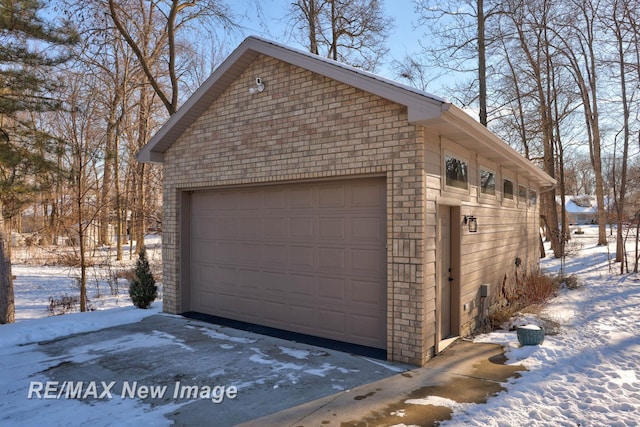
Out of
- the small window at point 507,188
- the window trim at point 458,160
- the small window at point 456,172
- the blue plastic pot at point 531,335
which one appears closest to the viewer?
the blue plastic pot at point 531,335

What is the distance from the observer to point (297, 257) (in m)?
6.73

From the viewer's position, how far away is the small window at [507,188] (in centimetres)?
921

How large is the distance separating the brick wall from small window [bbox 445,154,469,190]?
1051mm

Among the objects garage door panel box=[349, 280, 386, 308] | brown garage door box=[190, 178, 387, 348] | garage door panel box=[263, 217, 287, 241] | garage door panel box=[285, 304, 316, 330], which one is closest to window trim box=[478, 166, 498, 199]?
brown garage door box=[190, 178, 387, 348]

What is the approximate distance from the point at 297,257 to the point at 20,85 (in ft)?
22.7

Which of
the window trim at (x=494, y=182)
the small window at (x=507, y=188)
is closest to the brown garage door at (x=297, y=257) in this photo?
the window trim at (x=494, y=182)

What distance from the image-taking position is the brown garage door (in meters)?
5.93

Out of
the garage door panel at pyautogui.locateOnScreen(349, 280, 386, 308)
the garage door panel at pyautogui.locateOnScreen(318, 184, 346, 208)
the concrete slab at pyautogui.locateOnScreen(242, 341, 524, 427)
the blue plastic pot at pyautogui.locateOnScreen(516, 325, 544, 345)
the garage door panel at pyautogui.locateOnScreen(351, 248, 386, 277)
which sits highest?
the garage door panel at pyautogui.locateOnScreen(318, 184, 346, 208)

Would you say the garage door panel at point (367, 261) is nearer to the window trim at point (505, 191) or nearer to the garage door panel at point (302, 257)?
the garage door panel at point (302, 257)

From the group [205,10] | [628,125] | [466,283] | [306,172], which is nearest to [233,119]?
[306,172]

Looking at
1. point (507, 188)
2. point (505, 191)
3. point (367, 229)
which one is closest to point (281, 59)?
point (367, 229)

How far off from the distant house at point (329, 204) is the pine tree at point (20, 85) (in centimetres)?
253

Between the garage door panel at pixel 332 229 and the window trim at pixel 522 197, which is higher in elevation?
the window trim at pixel 522 197

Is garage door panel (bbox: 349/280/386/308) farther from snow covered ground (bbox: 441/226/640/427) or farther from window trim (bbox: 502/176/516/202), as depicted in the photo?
window trim (bbox: 502/176/516/202)
